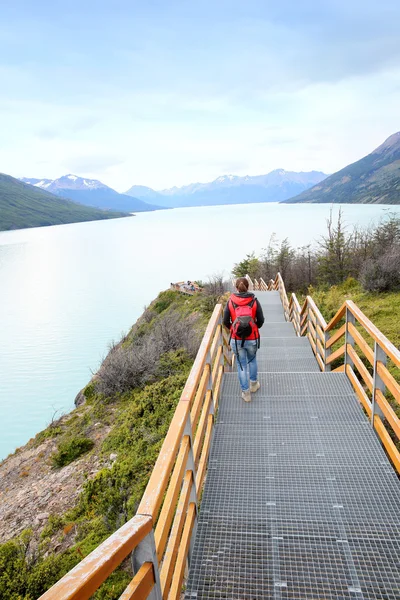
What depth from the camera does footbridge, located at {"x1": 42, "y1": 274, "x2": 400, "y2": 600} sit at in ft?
6.92

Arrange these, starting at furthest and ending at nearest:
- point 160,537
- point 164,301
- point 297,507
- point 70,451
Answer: point 164,301
point 70,451
point 297,507
point 160,537

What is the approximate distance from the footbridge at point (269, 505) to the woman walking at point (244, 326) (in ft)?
1.27

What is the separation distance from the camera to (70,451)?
320 inches

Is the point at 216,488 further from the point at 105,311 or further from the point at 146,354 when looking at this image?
the point at 105,311

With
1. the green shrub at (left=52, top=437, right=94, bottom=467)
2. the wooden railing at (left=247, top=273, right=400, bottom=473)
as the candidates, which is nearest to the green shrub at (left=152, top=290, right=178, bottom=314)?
the green shrub at (left=52, top=437, right=94, bottom=467)

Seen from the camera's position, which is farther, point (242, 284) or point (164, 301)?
point (164, 301)

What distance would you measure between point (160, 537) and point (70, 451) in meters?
6.73

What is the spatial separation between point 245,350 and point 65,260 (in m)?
92.3

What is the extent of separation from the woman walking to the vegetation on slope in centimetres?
206

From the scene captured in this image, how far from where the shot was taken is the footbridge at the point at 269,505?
2109 mm

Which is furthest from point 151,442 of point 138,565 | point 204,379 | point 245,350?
point 138,565

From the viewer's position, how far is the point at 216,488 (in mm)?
3541

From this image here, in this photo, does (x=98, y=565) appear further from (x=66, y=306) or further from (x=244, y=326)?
(x=66, y=306)

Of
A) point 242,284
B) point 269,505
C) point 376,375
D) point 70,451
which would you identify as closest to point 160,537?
point 269,505
